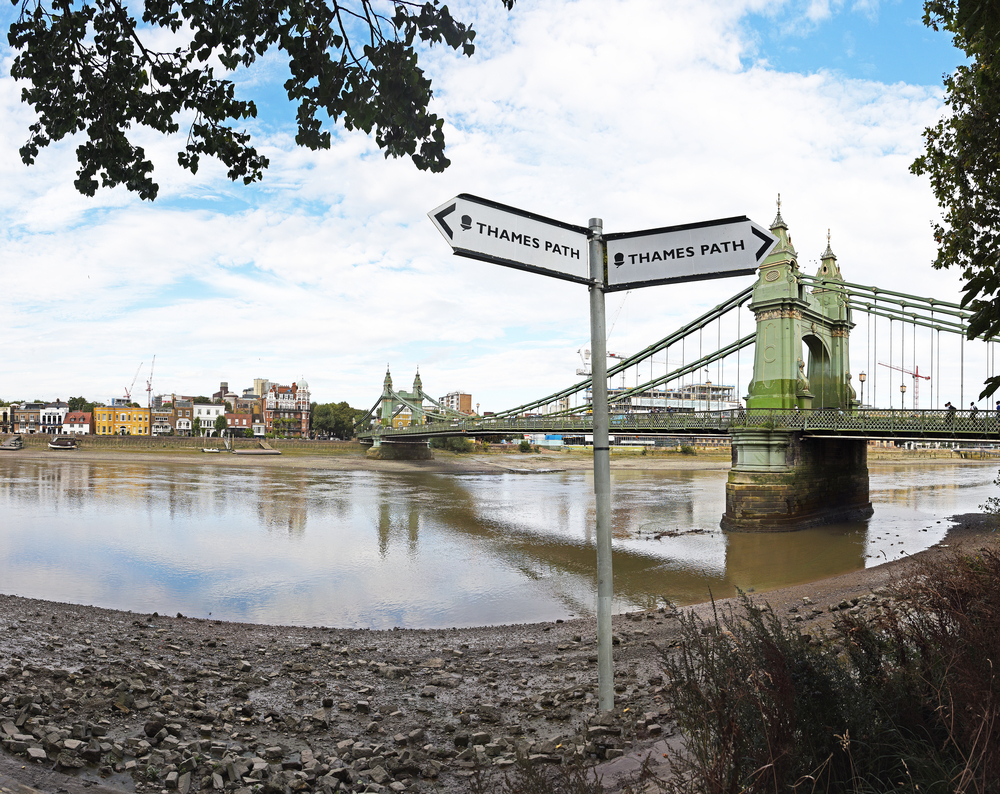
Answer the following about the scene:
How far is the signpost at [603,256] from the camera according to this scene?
10.1 feet

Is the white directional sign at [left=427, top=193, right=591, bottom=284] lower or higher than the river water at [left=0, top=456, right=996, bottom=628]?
higher

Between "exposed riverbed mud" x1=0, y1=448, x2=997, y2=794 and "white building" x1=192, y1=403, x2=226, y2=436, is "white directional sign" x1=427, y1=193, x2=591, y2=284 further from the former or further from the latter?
"white building" x1=192, y1=403, x2=226, y2=436

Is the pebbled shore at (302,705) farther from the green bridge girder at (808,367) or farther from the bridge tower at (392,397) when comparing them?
the bridge tower at (392,397)

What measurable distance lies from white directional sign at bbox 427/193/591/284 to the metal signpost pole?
0.07 m

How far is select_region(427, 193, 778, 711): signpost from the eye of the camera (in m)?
3.09

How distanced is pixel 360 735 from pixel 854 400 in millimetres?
29007

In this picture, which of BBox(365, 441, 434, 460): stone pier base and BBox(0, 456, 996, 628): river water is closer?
BBox(0, 456, 996, 628): river water

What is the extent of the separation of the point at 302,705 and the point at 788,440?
2042 centimetres

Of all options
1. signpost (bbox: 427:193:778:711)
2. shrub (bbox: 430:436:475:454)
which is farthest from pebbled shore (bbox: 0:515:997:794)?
shrub (bbox: 430:436:475:454)

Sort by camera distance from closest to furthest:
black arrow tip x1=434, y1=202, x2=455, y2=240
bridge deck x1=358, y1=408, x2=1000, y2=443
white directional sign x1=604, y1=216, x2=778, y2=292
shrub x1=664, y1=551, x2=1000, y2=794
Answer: shrub x1=664, y1=551, x2=1000, y2=794 < black arrow tip x1=434, y1=202, x2=455, y2=240 < white directional sign x1=604, y1=216, x2=778, y2=292 < bridge deck x1=358, y1=408, x2=1000, y2=443

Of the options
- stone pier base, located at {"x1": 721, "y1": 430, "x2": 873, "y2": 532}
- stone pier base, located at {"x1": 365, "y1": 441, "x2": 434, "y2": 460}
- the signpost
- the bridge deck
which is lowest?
stone pier base, located at {"x1": 365, "y1": 441, "x2": 434, "y2": 460}

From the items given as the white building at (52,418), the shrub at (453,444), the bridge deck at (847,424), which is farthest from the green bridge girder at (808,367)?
the white building at (52,418)

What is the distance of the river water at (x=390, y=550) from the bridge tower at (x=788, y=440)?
114 cm

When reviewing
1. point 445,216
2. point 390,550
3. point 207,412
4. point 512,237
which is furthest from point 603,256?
point 207,412
